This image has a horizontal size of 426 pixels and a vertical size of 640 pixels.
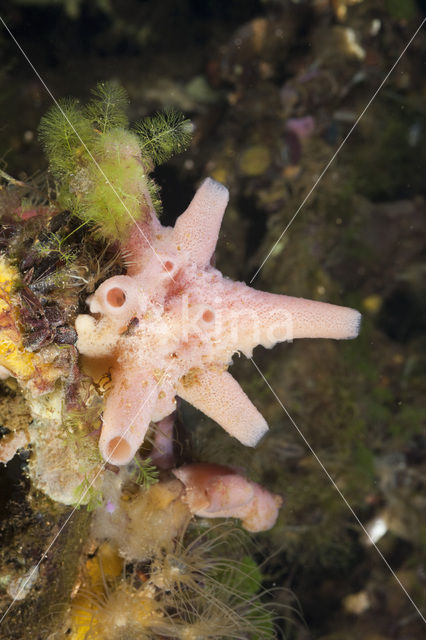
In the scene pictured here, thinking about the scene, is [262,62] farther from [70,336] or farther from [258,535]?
[258,535]

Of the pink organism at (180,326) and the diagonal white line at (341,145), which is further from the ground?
the pink organism at (180,326)

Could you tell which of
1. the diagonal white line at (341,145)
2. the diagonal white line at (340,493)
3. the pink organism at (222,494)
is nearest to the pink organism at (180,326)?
the pink organism at (222,494)

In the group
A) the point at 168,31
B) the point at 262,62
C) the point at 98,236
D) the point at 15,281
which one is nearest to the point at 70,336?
the point at 15,281

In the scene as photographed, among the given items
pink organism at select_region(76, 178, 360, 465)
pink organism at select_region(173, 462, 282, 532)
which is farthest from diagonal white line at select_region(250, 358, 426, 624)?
pink organism at select_region(76, 178, 360, 465)

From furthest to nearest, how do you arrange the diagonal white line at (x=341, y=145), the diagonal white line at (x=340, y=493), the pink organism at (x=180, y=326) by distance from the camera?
the diagonal white line at (x=341, y=145) → the diagonal white line at (x=340, y=493) → the pink organism at (x=180, y=326)

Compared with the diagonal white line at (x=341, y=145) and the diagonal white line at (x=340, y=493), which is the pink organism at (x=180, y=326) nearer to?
the diagonal white line at (x=340, y=493)
